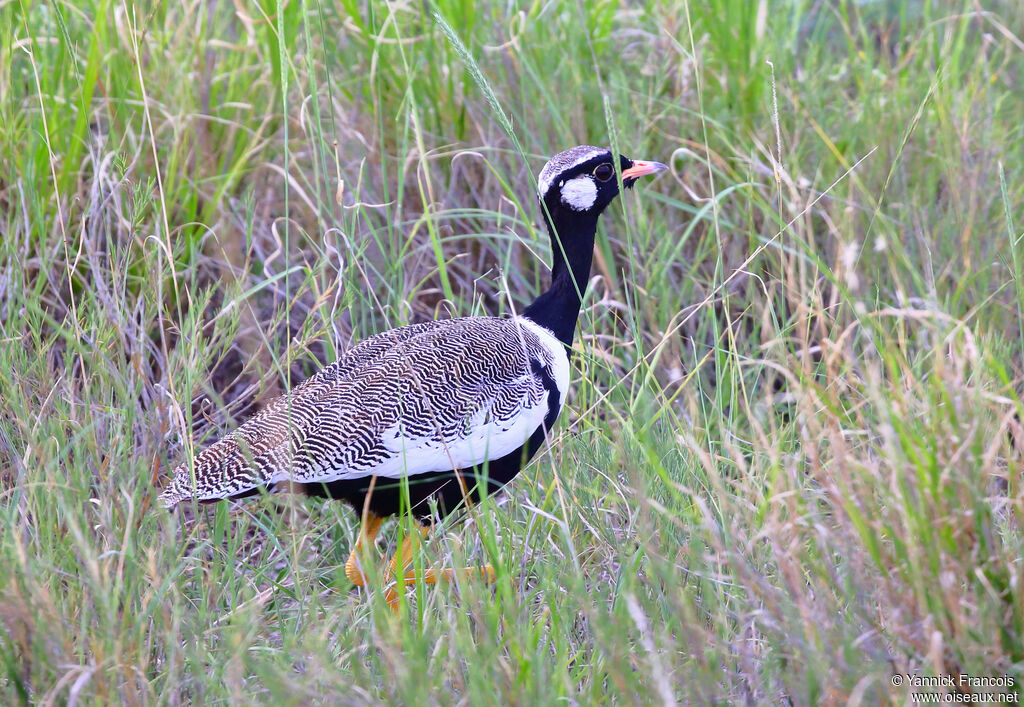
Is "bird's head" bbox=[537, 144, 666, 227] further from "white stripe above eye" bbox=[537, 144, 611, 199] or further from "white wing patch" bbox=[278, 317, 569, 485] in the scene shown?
"white wing patch" bbox=[278, 317, 569, 485]

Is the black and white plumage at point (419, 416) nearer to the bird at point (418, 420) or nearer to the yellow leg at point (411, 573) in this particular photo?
the bird at point (418, 420)

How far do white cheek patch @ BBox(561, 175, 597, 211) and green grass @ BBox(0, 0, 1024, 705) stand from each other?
0.17 m

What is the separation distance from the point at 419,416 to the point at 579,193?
0.82 meters

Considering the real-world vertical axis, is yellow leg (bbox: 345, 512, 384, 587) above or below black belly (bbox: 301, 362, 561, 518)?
below

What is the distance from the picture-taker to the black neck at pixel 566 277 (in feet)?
9.78

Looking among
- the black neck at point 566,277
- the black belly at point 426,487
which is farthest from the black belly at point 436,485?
the black neck at point 566,277

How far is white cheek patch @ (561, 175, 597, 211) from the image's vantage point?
9.91ft

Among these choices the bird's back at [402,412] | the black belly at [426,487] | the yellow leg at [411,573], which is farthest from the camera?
the black belly at [426,487]

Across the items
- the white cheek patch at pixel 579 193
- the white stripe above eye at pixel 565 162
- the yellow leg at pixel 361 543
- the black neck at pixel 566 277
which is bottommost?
the yellow leg at pixel 361 543

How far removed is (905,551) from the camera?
1777 millimetres

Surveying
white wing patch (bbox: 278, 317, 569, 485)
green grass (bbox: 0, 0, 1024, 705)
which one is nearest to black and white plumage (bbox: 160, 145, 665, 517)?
white wing patch (bbox: 278, 317, 569, 485)

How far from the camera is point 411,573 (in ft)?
9.16

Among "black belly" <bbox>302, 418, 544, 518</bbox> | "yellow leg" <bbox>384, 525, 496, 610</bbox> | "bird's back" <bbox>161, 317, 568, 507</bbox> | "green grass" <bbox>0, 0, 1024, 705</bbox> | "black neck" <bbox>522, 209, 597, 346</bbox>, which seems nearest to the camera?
"green grass" <bbox>0, 0, 1024, 705</bbox>

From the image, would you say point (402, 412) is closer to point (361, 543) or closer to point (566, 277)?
point (361, 543)
